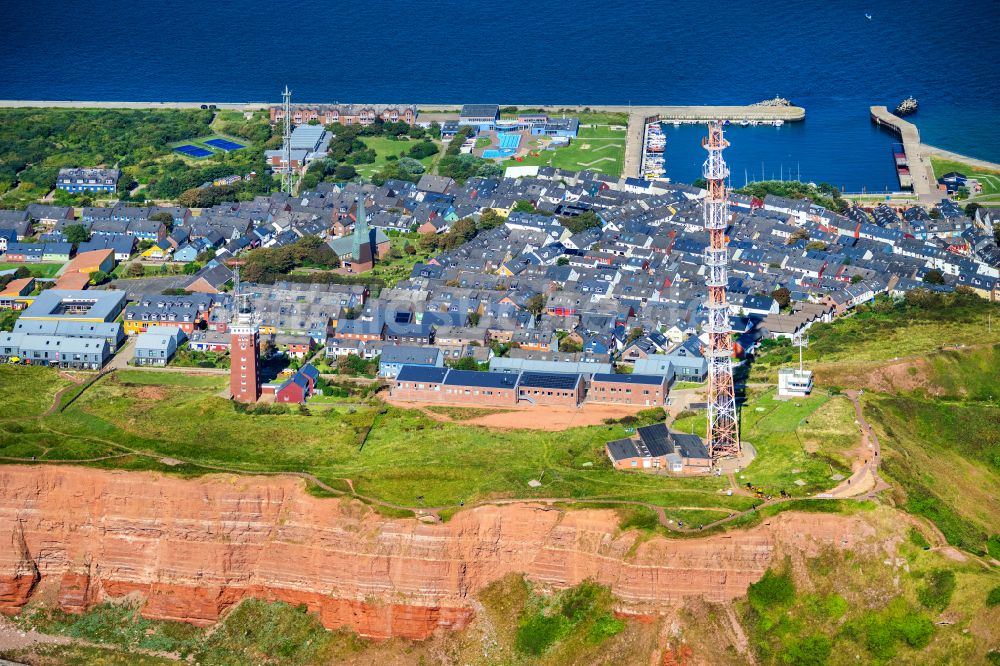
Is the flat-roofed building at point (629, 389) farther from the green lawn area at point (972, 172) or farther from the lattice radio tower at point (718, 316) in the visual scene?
the green lawn area at point (972, 172)

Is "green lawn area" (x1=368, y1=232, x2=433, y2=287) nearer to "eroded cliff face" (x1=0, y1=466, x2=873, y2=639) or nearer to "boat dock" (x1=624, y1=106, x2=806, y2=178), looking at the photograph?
"eroded cliff face" (x1=0, y1=466, x2=873, y2=639)

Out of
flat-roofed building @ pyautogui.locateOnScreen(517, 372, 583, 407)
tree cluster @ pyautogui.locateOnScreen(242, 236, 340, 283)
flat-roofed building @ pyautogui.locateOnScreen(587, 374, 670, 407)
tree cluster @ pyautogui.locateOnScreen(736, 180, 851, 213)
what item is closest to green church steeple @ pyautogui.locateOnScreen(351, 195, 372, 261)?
tree cluster @ pyautogui.locateOnScreen(242, 236, 340, 283)

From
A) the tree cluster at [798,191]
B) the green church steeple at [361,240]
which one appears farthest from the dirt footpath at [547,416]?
the tree cluster at [798,191]

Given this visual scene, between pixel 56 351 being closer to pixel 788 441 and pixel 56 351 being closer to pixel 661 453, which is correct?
pixel 661 453

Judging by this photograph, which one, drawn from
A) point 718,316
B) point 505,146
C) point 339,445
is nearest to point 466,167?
point 505,146

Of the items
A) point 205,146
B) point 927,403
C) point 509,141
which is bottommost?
point 927,403
